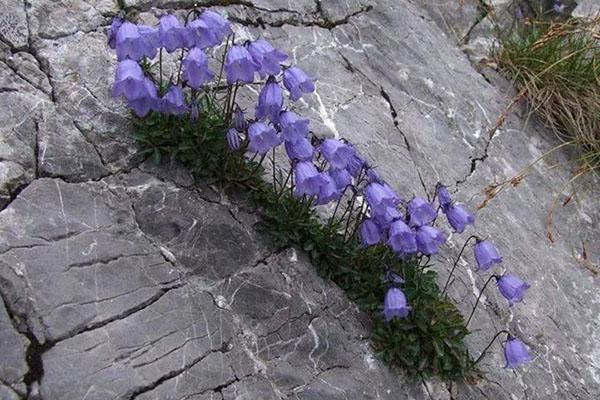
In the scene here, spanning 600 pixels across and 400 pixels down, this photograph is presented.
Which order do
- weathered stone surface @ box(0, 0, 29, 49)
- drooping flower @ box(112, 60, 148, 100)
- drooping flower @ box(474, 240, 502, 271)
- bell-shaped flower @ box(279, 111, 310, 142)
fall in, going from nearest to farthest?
drooping flower @ box(112, 60, 148, 100) → bell-shaped flower @ box(279, 111, 310, 142) → drooping flower @ box(474, 240, 502, 271) → weathered stone surface @ box(0, 0, 29, 49)

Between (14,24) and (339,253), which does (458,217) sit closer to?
(339,253)

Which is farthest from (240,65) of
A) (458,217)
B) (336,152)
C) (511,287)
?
(511,287)

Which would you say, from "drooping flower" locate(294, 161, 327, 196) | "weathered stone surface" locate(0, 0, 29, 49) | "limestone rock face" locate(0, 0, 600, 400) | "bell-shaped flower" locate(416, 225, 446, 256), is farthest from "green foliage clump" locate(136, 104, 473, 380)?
"weathered stone surface" locate(0, 0, 29, 49)

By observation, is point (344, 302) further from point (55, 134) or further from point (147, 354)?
point (55, 134)

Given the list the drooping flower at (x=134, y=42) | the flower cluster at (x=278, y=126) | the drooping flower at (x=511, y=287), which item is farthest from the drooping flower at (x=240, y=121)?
the drooping flower at (x=511, y=287)

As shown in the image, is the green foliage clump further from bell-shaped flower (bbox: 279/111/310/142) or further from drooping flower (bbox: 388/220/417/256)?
bell-shaped flower (bbox: 279/111/310/142)
